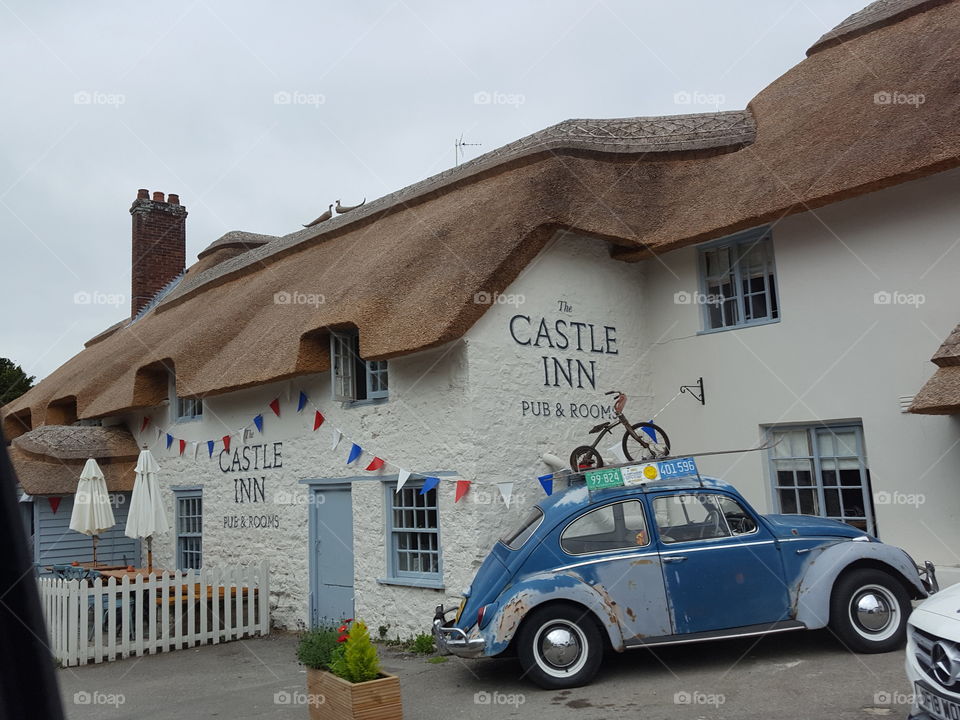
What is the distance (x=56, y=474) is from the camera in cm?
1377

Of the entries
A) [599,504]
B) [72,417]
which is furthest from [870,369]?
[72,417]

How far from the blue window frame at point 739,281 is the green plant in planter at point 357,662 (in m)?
6.27

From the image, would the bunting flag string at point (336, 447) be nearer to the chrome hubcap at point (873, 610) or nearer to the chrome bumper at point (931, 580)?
the chrome hubcap at point (873, 610)

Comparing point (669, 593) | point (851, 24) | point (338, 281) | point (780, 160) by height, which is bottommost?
point (669, 593)

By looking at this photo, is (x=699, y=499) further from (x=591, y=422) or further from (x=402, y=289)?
(x=402, y=289)

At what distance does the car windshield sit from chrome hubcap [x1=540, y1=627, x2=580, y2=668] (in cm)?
78

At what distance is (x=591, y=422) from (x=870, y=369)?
10.4ft

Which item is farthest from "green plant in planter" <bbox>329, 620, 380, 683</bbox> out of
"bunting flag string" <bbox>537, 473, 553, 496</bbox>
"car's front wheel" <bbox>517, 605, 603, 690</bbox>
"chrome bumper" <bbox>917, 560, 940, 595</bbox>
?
"chrome bumper" <bbox>917, 560, 940, 595</bbox>

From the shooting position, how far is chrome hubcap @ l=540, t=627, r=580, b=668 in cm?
685

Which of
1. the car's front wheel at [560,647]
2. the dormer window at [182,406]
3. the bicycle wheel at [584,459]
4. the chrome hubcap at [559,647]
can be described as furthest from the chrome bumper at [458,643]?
the dormer window at [182,406]

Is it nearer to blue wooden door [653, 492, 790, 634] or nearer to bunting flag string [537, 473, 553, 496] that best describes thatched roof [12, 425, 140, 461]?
bunting flag string [537, 473, 553, 496]

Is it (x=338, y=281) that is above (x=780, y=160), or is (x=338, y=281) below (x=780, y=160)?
below

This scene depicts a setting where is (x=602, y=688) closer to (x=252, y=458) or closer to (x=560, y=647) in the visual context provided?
(x=560, y=647)

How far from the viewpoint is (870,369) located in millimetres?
8945
